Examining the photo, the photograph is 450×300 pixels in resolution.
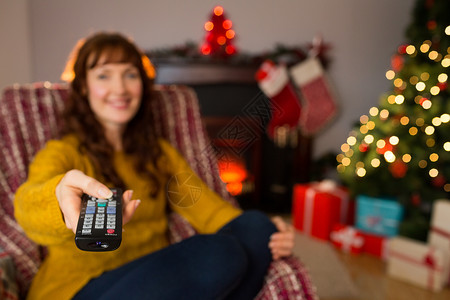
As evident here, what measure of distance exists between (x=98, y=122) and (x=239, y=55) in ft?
5.62

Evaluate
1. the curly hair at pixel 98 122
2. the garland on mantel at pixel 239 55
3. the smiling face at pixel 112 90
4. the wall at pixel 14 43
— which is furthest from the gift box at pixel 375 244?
the wall at pixel 14 43

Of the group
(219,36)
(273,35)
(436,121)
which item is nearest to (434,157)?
(436,121)

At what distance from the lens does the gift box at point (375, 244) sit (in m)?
1.83

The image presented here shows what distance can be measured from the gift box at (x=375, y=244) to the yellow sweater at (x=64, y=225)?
4.35 ft

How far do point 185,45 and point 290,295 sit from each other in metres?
1.79

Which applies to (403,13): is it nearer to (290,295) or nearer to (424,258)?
(424,258)

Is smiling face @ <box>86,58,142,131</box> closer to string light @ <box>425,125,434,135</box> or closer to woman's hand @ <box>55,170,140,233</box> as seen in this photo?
woman's hand @ <box>55,170,140,233</box>

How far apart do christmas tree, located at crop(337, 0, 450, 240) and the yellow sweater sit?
1.36 metres

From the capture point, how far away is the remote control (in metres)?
0.28

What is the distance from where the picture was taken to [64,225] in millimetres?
343

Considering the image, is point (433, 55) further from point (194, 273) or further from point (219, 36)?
point (194, 273)

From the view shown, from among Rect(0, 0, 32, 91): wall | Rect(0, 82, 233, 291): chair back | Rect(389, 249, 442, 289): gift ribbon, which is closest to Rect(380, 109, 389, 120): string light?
Rect(389, 249, 442, 289): gift ribbon

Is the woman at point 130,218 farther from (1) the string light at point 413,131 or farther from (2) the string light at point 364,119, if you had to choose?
(2) the string light at point 364,119

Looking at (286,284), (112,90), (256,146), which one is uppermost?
(112,90)
